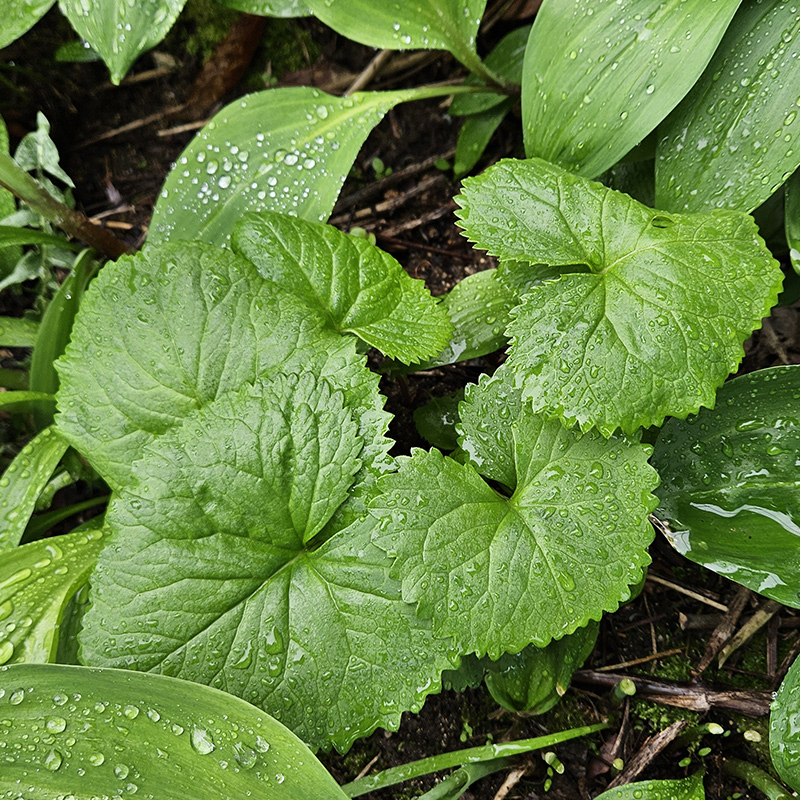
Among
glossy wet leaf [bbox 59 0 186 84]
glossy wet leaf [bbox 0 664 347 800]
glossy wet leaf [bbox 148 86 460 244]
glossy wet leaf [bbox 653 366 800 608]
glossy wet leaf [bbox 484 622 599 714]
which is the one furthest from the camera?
glossy wet leaf [bbox 148 86 460 244]

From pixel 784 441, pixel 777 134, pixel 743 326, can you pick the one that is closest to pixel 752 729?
pixel 784 441

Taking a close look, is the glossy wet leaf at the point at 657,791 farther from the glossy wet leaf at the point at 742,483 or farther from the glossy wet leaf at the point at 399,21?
the glossy wet leaf at the point at 399,21

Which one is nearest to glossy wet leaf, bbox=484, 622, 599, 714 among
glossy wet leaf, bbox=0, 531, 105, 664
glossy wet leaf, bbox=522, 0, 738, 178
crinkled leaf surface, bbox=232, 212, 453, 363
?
crinkled leaf surface, bbox=232, 212, 453, 363

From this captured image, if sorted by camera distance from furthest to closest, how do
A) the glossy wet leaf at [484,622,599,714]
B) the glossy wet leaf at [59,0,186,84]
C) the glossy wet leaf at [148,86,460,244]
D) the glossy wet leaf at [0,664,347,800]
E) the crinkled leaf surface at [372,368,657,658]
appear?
1. the glossy wet leaf at [148,86,460,244]
2. the glossy wet leaf at [59,0,186,84]
3. the glossy wet leaf at [484,622,599,714]
4. the crinkled leaf surface at [372,368,657,658]
5. the glossy wet leaf at [0,664,347,800]

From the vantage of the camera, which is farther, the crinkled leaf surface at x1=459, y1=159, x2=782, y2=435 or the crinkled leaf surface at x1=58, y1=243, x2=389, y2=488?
the crinkled leaf surface at x1=58, y1=243, x2=389, y2=488

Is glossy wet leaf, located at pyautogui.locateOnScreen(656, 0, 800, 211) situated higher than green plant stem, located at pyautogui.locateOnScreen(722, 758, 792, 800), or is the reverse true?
glossy wet leaf, located at pyautogui.locateOnScreen(656, 0, 800, 211)

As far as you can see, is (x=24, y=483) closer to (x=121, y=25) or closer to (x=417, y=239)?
(x=121, y=25)

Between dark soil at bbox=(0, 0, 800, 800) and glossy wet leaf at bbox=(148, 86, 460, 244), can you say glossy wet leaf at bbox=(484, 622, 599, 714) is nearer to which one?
dark soil at bbox=(0, 0, 800, 800)

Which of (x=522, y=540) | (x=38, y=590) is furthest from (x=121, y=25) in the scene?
(x=522, y=540)
